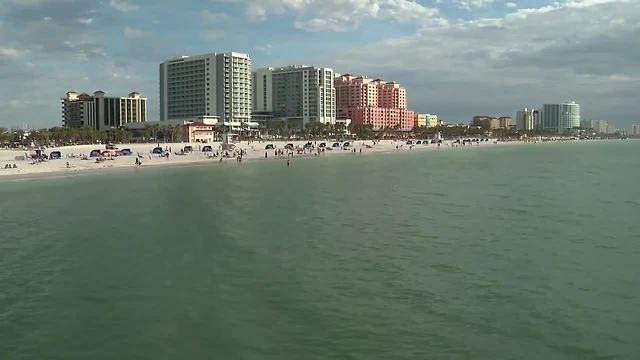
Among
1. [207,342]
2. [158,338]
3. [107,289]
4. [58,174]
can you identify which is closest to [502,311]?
[207,342]

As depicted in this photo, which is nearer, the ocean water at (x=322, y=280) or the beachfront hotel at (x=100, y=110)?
the ocean water at (x=322, y=280)

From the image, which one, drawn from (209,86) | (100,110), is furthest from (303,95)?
(100,110)

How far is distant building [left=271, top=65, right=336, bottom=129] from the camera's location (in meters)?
172

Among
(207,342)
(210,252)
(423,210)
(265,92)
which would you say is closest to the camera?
(207,342)

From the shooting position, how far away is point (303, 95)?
17262cm

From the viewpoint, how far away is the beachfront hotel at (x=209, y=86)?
149 m

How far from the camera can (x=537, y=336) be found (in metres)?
11.5

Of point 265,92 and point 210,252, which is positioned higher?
point 265,92

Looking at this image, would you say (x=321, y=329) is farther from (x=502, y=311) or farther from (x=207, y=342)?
(x=502, y=311)

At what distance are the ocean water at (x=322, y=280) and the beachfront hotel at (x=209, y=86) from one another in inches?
4729

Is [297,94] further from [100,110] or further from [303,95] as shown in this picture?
[100,110]

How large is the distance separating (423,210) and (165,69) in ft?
473

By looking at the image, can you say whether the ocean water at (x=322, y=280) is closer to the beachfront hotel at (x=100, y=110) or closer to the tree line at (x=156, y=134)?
the tree line at (x=156, y=134)

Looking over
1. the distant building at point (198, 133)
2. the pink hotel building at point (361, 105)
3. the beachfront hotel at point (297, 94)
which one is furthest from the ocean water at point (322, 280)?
the pink hotel building at point (361, 105)
